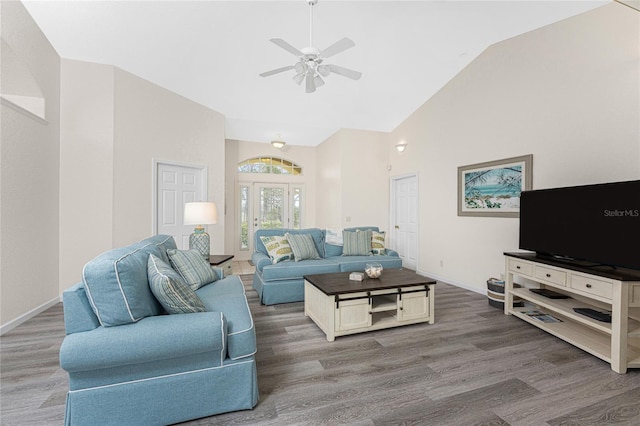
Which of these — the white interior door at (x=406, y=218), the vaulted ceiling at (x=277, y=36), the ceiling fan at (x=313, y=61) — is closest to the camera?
the ceiling fan at (x=313, y=61)

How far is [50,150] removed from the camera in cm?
339

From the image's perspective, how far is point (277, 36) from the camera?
3.47 meters

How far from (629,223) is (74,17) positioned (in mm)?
5508

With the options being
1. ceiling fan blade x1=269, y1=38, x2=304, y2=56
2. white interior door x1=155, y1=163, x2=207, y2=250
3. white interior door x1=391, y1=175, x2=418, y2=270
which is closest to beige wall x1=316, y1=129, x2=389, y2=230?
white interior door x1=391, y1=175, x2=418, y2=270

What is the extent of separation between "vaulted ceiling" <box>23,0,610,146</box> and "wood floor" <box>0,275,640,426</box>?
3215mm

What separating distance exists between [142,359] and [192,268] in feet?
3.86

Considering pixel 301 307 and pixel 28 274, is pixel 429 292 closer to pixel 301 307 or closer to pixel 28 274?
pixel 301 307

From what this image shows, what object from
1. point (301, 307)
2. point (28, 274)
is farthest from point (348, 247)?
point (28, 274)

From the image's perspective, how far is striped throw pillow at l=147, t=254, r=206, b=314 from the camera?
1.74 meters

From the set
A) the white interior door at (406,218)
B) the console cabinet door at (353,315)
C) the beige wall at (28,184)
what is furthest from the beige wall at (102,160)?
the white interior door at (406,218)

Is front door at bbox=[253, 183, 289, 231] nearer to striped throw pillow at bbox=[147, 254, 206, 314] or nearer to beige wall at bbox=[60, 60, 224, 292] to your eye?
beige wall at bbox=[60, 60, 224, 292]

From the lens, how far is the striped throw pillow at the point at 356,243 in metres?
4.31

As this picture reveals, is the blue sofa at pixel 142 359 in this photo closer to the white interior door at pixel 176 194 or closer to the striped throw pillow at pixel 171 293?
the striped throw pillow at pixel 171 293

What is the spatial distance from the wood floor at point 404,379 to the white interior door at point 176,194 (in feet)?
6.10
